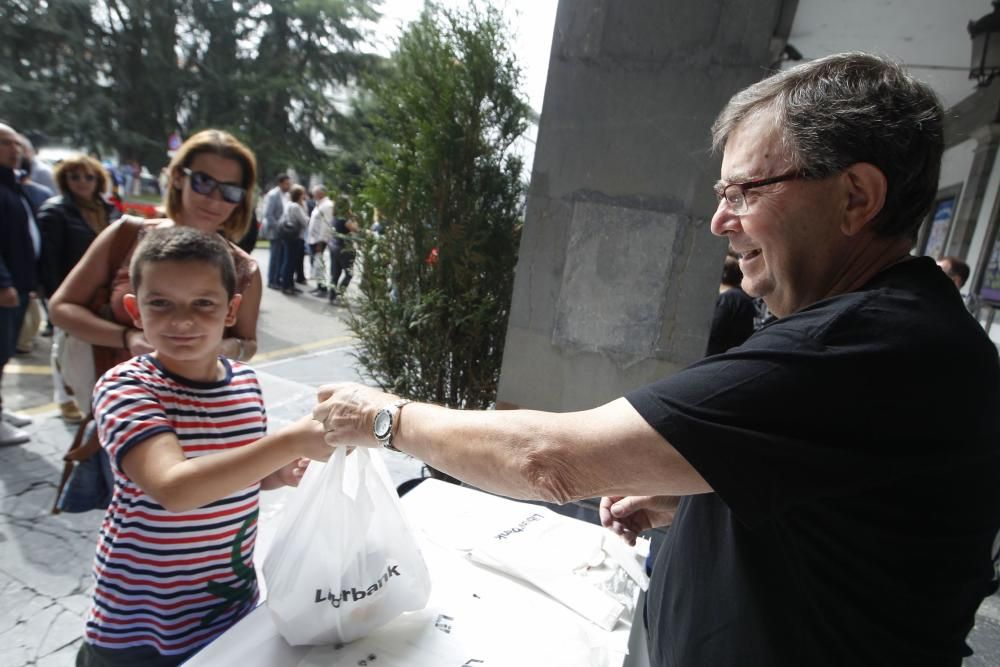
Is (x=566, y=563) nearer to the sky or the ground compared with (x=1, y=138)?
nearer to the ground

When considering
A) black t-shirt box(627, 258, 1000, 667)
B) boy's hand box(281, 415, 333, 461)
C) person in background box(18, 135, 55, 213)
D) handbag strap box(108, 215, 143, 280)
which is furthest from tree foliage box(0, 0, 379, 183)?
black t-shirt box(627, 258, 1000, 667)

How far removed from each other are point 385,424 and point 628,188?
7.64 ft

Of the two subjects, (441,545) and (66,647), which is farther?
(66,647)

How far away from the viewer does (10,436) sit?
365 cm

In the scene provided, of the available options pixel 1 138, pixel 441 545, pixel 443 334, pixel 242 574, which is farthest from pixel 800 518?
pixel 1 138

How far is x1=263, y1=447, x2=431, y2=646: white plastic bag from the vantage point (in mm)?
1117

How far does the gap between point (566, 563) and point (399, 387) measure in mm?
2469

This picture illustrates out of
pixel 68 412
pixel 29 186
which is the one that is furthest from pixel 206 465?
pixel 29 186

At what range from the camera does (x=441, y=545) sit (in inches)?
61.7

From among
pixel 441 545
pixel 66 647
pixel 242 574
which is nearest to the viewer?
pixel 242 574

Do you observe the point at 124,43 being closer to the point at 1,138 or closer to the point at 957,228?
the point at 1,138

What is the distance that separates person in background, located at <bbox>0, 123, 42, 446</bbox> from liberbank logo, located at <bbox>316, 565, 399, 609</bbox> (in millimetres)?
3694

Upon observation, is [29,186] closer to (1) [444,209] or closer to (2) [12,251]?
(2) [12,251]

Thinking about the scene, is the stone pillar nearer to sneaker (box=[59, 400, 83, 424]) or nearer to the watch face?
the watch face
